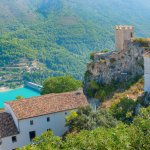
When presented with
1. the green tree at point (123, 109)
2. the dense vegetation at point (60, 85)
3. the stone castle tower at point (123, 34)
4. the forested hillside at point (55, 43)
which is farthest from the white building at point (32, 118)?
the forested hillside at point (55, 43)

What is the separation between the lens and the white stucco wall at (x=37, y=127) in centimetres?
3061

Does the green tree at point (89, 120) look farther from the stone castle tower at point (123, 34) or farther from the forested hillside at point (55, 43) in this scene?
the forested hillside at point (55, 43)

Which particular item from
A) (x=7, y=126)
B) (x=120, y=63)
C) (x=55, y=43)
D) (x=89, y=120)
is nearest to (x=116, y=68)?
(x=120, y=63)

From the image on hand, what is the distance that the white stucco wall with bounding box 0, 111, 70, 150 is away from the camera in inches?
1205

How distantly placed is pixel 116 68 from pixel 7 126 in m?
14.7

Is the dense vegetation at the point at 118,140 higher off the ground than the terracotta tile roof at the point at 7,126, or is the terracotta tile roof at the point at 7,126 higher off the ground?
the dense vegetation at the point at 118,140

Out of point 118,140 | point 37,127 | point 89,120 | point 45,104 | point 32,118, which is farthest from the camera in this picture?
point 45,104

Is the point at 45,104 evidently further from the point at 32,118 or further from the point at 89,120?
the point at 89,120

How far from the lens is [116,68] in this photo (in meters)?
40.9

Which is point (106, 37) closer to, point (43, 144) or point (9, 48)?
point (9, 48)

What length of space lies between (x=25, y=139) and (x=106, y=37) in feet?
481

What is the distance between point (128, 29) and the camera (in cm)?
4250

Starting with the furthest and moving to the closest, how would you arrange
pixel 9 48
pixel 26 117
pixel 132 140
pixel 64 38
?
pixel 64 38, pixel 9 48, pixel 26 117, pixel 132 140

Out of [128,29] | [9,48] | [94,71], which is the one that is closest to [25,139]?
[94,71]
